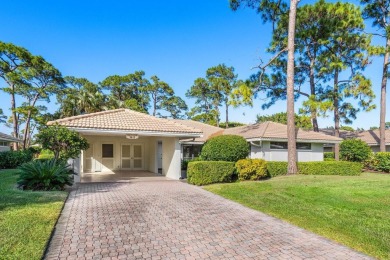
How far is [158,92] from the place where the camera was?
43781mm

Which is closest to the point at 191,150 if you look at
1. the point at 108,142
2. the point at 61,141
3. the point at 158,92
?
the point at 108,142

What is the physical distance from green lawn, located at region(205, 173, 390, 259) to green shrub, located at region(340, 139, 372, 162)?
11.7 metres

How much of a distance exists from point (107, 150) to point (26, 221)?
13683 mm

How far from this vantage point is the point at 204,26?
18.2 metres

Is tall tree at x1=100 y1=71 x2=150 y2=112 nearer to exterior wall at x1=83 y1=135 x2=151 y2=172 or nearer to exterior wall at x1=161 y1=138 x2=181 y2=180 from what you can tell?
exterior wall at x1=83 y1=135 x2=151 y2=172

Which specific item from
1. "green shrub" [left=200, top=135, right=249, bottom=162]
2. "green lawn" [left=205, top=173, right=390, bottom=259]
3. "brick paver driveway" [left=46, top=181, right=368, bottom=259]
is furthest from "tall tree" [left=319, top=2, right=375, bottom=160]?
"brick paver driveway" [left=46, top=181, right=368, bottom=259]

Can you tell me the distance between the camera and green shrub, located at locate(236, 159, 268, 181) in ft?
46.1

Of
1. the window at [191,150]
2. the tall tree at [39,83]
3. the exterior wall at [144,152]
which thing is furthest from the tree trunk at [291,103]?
the tall tree at [39,83]

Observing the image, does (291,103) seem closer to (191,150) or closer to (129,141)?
(191,150)

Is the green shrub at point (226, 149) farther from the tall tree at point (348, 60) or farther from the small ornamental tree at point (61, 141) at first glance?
the tall tree at point (348, 60)

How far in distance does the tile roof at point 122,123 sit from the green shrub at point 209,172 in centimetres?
244

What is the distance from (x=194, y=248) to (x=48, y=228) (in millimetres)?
3252

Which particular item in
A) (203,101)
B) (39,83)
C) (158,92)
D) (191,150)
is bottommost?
(191,150)

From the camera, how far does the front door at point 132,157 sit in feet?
64.2
